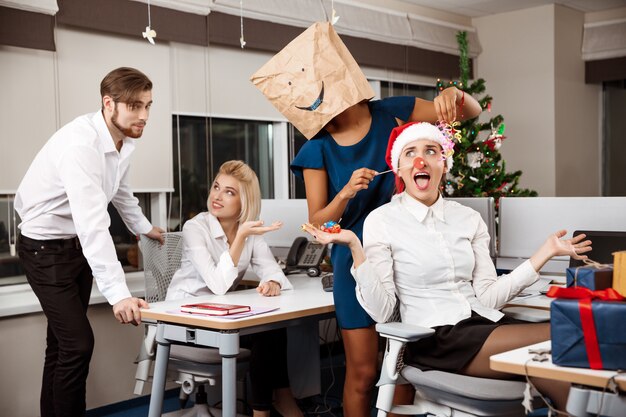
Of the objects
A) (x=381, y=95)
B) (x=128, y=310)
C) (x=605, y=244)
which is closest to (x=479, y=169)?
(x=381, y=95)

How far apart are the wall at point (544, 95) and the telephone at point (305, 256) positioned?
10.9 feet

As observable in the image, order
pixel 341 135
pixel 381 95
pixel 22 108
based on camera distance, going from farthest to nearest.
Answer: pixel 381 95, pixel 22 108, pixel 341 135

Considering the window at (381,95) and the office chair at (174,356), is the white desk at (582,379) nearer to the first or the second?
the office chair at (174,356)

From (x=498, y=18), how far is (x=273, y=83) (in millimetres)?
4665

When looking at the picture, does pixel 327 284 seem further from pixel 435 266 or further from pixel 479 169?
pixel 479 169

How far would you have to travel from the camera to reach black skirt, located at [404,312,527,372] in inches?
91.1

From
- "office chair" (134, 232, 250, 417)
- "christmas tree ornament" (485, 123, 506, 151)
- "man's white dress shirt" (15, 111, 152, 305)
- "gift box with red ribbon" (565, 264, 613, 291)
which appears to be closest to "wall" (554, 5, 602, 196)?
"christmas tree ornament" (485, 123, 506, 151)

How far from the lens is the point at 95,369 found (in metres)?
3.92

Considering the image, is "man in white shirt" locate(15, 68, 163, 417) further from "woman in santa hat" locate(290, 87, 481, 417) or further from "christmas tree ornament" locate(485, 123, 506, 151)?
"christmas tree ornament" locate(485, 123, 506, 151)

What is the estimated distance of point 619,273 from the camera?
171 centimetres

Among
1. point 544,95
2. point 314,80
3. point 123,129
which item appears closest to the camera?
point 314,80

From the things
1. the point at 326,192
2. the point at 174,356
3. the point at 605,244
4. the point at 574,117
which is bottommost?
the point at 174,356

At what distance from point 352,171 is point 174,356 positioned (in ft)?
3.48

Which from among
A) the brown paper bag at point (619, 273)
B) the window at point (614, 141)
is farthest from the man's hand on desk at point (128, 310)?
the window at point (614, 141)
